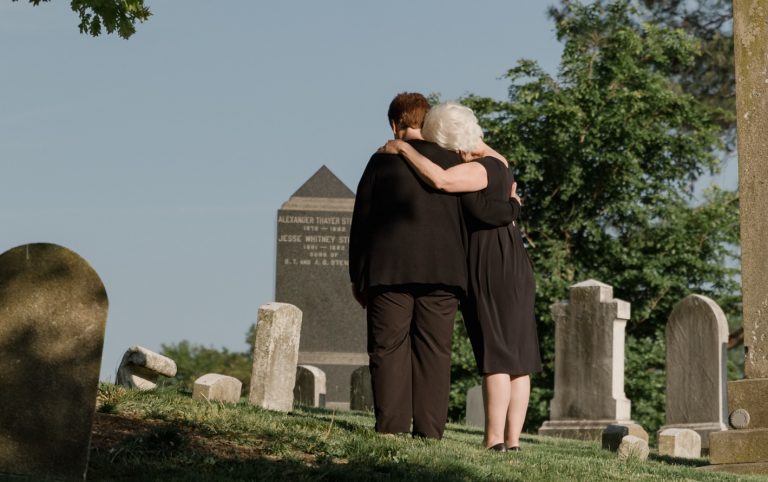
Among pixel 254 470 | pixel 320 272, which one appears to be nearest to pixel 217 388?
pixel 254 470

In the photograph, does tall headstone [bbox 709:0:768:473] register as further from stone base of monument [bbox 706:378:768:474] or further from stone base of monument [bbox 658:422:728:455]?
stone base of monument [bbox 658:422:728:455]

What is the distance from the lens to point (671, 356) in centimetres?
1456

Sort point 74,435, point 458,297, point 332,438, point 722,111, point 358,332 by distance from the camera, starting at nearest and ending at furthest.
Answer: point 74,435, point 332,438, point 458,297, point 358,332, point 722,111

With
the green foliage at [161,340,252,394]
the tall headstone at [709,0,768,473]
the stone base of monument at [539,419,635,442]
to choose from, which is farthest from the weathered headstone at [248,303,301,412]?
the green foliage at [161,340,252,394]

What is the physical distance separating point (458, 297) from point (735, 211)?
19602mm

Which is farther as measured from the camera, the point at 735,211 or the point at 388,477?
the point at 735,211

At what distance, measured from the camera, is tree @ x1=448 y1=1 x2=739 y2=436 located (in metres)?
24.2

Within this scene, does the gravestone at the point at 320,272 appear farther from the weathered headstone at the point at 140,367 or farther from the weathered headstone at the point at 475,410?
the weathered headstone at the point at 140,367

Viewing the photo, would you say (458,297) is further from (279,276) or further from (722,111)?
(722,111)

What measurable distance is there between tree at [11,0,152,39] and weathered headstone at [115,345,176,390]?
309cm

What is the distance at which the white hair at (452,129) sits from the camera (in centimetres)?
733

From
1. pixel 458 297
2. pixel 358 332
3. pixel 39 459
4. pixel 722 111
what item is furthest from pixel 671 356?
pixel 722 111

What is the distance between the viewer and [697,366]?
1438 centimetres

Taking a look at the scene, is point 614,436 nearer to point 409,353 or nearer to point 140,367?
point 409,353
